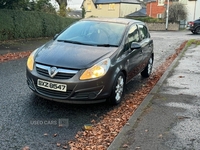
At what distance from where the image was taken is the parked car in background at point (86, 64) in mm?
4578

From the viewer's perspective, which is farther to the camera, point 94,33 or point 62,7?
point 62,7

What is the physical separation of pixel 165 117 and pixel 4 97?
321 cm

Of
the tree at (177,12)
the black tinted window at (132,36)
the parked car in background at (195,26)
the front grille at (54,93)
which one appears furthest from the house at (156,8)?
the front grille at (54,93)

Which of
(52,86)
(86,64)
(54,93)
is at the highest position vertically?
(86,64)

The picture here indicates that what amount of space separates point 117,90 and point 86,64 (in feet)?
3.19

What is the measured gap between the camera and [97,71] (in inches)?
184

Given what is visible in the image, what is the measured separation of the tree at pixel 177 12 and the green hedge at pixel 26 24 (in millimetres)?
30115

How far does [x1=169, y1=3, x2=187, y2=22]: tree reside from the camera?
45.6 metres

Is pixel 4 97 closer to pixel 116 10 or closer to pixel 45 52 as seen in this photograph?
pixel 45 52

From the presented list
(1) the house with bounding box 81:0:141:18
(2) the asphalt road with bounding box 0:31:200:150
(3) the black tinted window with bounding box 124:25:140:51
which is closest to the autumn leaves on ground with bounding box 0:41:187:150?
(2) the asphalt road with bounding box 0:31:200:150

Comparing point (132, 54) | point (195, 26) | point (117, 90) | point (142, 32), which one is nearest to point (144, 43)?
point (142, 32)

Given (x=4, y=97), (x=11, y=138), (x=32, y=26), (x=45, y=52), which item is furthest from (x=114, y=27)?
(x=32, y=26)

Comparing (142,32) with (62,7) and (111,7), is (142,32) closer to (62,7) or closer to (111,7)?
(62,7)

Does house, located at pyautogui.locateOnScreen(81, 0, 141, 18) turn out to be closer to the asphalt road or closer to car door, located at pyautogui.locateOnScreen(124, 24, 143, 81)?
car door, located at pyautogui.locateOnScreen(124, 24, 143, 81)
